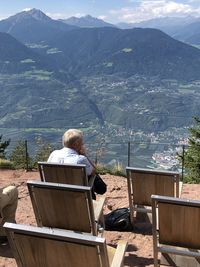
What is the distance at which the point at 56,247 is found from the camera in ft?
8.23

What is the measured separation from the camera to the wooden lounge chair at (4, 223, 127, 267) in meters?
2.41

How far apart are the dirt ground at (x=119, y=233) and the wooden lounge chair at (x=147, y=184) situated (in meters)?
0.32

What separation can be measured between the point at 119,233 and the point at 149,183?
0.78 m

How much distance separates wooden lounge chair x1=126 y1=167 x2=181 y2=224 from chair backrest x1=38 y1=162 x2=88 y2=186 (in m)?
0.46

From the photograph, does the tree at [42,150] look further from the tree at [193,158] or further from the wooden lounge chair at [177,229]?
the wooden lounge chair at [177,229]

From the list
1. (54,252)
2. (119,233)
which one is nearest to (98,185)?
(119,233)

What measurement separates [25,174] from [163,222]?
259 inches

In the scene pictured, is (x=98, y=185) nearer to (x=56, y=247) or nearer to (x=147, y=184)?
(x=147, y=184)

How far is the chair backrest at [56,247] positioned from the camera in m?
2.40

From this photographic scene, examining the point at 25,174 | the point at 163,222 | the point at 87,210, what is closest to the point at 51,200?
the point at 87,210

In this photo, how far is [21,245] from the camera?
266 cm

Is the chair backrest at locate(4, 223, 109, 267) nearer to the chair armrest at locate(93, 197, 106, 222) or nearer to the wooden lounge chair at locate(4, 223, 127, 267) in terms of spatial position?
the wooden lounge chair at locate(4, 223, 127, 267)

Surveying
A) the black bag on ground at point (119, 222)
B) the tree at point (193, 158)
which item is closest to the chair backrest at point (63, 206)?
the black bag on ground at point (119, 222)

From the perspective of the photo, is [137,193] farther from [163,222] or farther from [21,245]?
[21,245]
